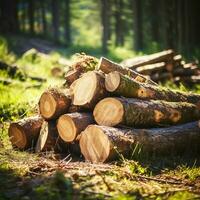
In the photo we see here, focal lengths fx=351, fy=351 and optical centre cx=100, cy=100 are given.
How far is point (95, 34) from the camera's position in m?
53.7

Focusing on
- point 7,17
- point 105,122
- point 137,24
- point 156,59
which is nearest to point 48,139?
point 105,122

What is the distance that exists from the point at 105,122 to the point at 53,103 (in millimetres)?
1021

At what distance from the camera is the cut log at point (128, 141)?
5.44m

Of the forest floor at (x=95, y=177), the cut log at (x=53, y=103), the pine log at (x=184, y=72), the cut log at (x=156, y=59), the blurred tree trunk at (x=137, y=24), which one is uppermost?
the blurred tree trunk at (x=137, y=24)

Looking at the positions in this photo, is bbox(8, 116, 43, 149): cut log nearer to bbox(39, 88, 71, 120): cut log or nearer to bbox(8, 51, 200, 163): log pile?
bbox(8, 51, 200, 163): log pile

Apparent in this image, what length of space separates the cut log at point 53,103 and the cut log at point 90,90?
184mm

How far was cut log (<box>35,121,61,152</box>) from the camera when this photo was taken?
625 cm

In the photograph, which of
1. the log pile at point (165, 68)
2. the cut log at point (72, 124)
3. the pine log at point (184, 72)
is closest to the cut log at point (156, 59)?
the log pile at point (165, 68)

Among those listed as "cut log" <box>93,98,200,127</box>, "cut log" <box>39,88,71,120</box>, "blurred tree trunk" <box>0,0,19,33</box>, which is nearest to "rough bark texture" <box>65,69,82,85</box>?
"cut log" <box>39,88,71,120</box>

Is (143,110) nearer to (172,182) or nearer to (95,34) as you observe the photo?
(172,182)

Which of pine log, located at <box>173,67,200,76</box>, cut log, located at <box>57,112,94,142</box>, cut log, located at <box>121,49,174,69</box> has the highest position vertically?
cut log, located at <box>121,49,174,69</box>

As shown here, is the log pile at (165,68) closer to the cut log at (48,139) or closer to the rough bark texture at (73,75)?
the rough bark texture at (73,75)

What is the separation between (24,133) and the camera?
21.0 ft

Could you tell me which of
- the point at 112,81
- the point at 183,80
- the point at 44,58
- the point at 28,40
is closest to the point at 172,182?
the point at 112,81
